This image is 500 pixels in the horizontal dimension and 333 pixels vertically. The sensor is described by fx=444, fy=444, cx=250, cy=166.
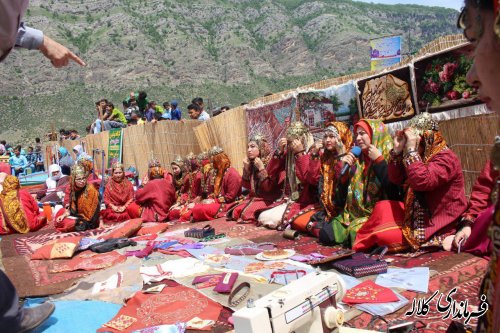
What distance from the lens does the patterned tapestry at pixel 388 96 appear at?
4672 millimetres

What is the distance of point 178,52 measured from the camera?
59.7 m

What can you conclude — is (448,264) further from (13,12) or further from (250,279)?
(13,12)

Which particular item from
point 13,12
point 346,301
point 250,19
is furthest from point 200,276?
point 250,19

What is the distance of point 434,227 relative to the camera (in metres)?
3.91

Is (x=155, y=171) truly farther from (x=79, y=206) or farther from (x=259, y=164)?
(x=259, y=164)

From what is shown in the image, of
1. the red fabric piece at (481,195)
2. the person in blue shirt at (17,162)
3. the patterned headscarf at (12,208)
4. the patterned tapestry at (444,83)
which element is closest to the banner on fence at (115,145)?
the patterned headscarf at (12,208)

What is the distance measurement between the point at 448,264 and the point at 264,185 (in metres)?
3.41

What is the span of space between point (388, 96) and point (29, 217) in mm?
6318

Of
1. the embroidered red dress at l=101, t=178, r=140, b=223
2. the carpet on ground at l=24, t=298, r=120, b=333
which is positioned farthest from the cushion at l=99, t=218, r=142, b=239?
the carpet on ground at l=24, t=298, r=120, b=333

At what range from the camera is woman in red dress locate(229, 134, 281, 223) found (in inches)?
257

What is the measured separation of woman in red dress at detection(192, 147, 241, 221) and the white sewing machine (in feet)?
17.6

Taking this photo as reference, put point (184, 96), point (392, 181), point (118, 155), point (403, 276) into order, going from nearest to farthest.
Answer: point (403, 276)
point (392, 181)
point (118, 155)
point (184, 96)

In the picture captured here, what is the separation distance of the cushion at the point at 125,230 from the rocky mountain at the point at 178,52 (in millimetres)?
40170

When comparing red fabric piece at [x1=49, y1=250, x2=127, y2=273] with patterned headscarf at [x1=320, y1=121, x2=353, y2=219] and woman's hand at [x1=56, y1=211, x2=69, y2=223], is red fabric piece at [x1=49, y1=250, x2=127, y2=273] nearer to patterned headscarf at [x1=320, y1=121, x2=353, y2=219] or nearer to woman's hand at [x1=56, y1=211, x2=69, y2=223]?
woman's hand at [x1=56, y1=211, x2=69, y2=223]
